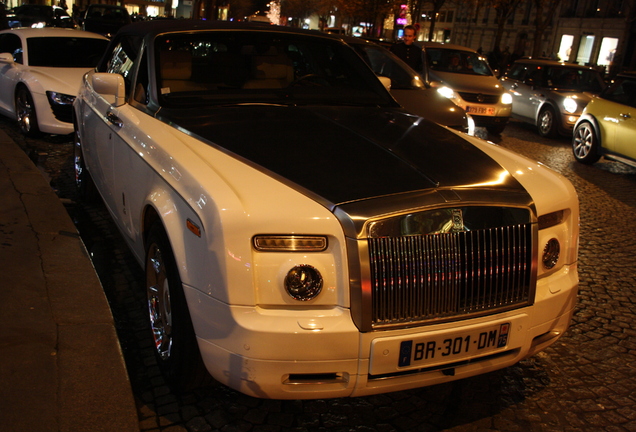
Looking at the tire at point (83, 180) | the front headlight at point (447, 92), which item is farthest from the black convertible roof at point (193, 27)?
the front headlight at point (447, 92)

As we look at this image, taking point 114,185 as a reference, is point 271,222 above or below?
above

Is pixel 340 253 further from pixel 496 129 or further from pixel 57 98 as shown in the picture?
pixel 496 129

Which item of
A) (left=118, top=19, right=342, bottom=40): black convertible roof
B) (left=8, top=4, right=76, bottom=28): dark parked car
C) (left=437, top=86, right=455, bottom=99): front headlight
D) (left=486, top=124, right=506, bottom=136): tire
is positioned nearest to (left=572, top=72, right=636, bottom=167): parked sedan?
(left=486, top=124, right=506, bottom=136): tire

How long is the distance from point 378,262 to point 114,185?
2294 mm

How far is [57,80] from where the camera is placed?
28.3 ft

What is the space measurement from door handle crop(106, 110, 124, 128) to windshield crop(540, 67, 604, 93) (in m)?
11.7

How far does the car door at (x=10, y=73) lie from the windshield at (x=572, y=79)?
10.3 metres

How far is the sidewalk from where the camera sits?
2758mm

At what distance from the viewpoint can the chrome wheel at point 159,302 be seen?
3.09 metres

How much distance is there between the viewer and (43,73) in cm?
883

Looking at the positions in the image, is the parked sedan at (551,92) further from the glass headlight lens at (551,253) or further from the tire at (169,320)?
the tire at (169,320)

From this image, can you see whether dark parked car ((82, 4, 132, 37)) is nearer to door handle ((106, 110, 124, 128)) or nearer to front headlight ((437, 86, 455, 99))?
Answer: front headlight ((437, 86, 455, 99))

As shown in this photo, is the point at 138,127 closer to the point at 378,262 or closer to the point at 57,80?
the point at 378,262

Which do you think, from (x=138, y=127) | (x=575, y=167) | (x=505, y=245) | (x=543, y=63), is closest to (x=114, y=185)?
(x=138, y=127)
